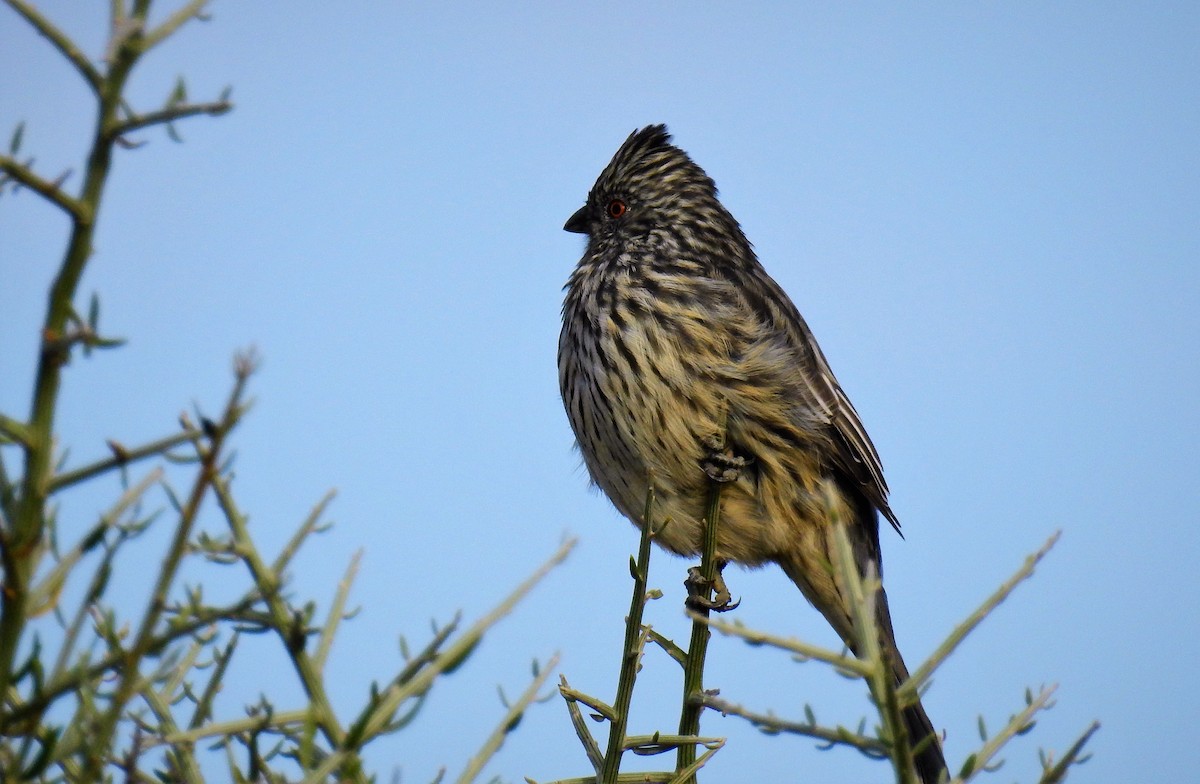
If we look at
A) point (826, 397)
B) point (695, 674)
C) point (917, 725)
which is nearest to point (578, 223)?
point (826, 397)

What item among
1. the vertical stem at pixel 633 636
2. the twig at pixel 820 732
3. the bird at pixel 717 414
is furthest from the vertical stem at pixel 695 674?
the bird at pixel 717 414

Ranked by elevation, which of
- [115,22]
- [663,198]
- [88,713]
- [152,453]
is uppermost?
[663,198]

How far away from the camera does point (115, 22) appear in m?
1.05

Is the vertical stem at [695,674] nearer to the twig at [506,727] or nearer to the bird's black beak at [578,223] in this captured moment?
the twig at [506,727]

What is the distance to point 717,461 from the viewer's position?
496 centimetres

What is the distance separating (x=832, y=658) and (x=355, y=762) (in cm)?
52

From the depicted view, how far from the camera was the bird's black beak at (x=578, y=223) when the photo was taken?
6645 mm

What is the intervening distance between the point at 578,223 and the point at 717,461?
2172 millimetres

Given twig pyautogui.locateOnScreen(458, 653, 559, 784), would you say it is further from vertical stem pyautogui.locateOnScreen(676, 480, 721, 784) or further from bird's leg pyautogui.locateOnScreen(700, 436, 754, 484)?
bird's leg pyautogui.locateOnScreen(700, 436, 754, 484)

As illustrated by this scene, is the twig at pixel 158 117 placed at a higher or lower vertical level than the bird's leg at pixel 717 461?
lower

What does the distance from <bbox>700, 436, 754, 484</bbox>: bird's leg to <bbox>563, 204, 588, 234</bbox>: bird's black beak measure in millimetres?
2021

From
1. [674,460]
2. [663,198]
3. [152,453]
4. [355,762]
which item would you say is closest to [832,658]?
[355,762]

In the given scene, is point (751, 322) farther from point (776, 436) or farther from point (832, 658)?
point (832, 658)

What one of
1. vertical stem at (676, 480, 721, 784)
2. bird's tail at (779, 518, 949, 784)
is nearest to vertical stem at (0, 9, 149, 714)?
vertical stem at (676, 480, 721, 784)
